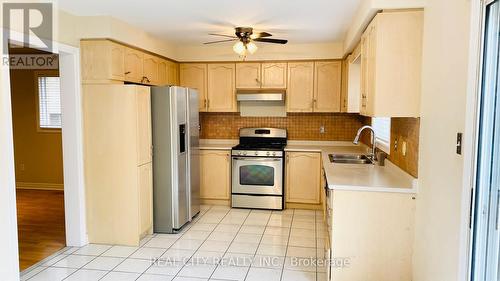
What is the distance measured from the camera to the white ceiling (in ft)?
10.0

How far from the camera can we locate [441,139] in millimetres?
2121

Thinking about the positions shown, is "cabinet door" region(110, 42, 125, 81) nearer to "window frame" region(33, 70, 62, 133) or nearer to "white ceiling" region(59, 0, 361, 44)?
"white ceiling" region(59, 0, 361, 44)

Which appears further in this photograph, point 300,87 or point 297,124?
point 297,124

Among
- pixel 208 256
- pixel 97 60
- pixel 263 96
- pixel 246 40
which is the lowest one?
pixel 208 256

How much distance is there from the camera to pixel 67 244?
3629 mm

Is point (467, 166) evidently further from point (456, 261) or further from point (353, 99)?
point (353, 99)

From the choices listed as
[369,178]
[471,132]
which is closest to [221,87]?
[369,178]

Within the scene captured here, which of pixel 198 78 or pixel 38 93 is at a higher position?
pixel 198 78

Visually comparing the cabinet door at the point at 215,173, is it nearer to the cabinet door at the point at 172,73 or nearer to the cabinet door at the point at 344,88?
the cabinet door at the point at 172,73

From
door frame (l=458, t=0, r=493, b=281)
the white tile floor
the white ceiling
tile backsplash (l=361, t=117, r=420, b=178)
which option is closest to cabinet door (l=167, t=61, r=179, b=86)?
the white ceiling

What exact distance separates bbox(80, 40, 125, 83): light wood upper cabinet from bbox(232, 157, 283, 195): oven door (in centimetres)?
212

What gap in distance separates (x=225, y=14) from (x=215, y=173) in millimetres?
2442

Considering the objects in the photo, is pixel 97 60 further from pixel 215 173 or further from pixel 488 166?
pixel 488 166

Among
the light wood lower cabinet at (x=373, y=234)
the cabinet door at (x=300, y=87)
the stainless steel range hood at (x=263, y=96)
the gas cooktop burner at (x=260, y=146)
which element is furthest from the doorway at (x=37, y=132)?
the light wood lower cabinet at (x=373, y=234)
